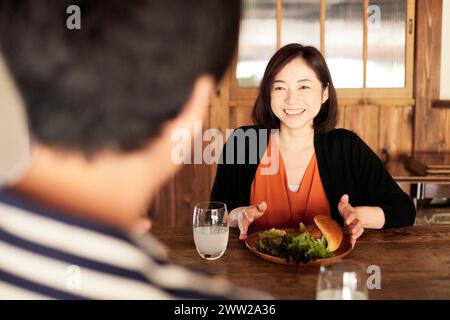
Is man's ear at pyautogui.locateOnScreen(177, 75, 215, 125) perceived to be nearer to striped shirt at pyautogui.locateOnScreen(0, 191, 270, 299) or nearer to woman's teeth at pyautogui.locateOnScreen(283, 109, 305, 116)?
woman's teeth at pyautogui.locateOnScreen(283, 109, 305, 116)

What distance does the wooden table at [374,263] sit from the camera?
113cm

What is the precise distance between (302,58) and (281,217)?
1.63 ft

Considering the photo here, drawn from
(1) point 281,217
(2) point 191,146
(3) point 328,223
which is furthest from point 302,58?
(2) point 191,146

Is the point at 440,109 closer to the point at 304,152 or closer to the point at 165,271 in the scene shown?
the point at 304,152

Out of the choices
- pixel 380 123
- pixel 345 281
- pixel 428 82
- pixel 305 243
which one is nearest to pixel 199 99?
pixel 380 123

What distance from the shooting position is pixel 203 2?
2.94 m

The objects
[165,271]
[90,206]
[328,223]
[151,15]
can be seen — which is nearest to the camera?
[165,271]

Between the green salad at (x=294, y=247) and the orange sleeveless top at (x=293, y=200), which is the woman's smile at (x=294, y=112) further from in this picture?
the green salad at (x=294, y=247)

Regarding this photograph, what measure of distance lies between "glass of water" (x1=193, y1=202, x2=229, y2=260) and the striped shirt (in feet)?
0.25

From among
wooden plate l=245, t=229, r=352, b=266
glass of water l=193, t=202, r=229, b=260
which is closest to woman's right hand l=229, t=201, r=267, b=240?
wooden plate l=245, t=229, r=352, b=266

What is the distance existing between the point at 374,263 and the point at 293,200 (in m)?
0.49

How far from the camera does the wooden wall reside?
2.71 meters

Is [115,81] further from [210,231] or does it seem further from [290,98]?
[210,231]

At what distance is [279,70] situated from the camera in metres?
1.75
